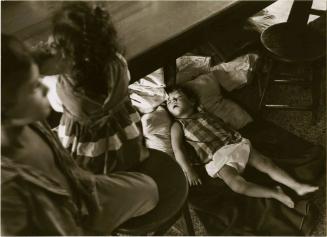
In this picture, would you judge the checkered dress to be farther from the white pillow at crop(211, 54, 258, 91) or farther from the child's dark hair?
the white pillow at crop(211, 54, 258, 91)

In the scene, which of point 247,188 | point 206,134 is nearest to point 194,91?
point 206,134

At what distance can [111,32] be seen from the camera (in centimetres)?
130

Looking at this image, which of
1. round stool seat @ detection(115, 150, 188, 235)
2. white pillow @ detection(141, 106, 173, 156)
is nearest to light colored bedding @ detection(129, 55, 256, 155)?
white pillow @ detection(141, 106, 173, 156)

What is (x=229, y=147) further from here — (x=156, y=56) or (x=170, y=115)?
(x=156, y=56)

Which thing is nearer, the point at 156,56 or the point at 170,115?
the point at 156,56

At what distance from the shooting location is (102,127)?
1402 mm

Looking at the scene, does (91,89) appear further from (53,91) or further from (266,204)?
(266,204)

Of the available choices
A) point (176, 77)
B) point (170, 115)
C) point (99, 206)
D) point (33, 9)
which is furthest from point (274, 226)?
point (33, 9)

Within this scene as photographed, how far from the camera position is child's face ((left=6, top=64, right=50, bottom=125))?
3.16 ft

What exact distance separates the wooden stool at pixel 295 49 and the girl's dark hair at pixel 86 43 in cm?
116

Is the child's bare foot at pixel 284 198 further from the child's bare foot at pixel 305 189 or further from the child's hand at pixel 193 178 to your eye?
the child's hand at pixel 193 178

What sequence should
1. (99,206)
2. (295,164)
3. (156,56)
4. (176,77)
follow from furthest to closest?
(176,77) → (295,164) → (156,56) → (99,206)

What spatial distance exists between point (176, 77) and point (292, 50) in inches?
30.3

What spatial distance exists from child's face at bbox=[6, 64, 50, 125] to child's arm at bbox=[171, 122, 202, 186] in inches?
43.4
